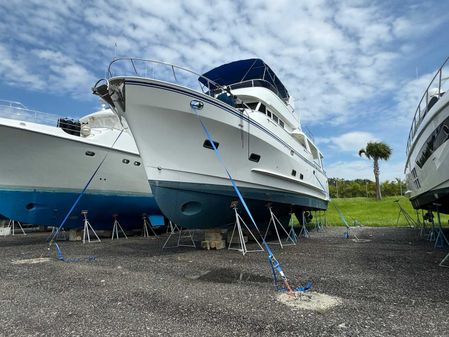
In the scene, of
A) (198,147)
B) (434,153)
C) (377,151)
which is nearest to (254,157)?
(198,147)

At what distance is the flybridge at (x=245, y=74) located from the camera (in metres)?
11.0

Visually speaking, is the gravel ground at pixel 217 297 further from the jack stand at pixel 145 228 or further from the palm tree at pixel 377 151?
the palm tree at pixel 377 151

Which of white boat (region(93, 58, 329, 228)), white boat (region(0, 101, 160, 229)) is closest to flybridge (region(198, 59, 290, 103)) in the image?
white boat (region(93, 58, 329, 228))

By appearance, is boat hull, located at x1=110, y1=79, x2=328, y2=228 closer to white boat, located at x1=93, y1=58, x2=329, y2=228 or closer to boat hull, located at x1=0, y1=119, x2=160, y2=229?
white boat, located at x1=93, y1=58, x2=329, y2=228

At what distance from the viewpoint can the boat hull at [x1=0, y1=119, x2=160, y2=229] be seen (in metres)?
Result: 10.2

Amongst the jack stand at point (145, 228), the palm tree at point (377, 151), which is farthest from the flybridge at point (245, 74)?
the palm tree at point (377, 151)

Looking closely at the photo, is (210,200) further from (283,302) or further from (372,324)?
(372,324)

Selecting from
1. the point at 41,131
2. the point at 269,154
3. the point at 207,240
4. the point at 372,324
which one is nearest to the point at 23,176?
the point at 41,131

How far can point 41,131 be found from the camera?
1009cm

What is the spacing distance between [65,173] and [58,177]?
10.8 inches

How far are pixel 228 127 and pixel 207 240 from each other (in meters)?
3.36

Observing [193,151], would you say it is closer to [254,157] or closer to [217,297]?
[254,157]

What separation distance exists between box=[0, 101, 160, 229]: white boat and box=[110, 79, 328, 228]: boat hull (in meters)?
3.92

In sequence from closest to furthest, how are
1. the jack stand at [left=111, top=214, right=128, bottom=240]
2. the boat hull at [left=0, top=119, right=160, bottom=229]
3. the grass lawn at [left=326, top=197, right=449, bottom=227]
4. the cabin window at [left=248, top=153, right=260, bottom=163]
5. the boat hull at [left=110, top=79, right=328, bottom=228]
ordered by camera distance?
the boat hull at [left=110, top=79, right=328, bottom=228] < the cabin window at [left=248, top=153, right=260, bottom=163] < the boat hull at [left=0, top=119, right=160, bottom=229] < the jack stand at [left=111, top=214, right=128, bottom=240] < the grass lawn at [left=326, top=197, right=449, bottom=227]
